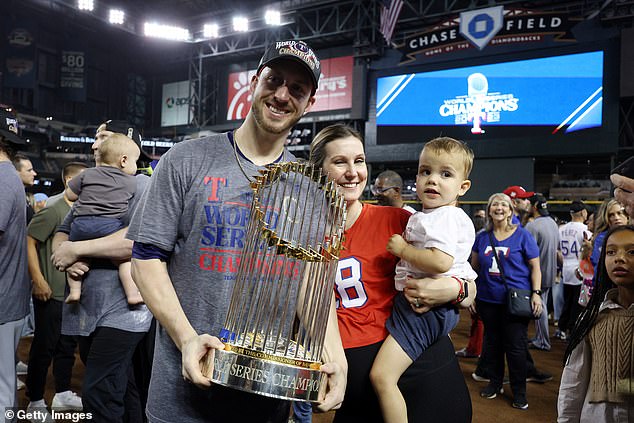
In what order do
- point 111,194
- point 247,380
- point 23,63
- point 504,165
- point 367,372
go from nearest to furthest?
1. point 247,380
2. point 367,372
3. point 111,194
4. point 504,165
5. point 23,63

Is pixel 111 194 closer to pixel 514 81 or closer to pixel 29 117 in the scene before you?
pixel 514 81

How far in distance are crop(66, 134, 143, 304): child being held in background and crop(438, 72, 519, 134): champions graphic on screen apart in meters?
10.9

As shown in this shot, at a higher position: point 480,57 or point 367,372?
point 480,57

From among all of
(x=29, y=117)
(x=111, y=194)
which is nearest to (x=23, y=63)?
(x=29, y=117)

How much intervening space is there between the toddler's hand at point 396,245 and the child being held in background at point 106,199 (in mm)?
1364

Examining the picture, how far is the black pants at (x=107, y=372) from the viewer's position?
218 cm

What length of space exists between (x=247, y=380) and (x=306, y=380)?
14cm

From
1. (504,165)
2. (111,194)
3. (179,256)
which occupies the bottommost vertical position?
(179,256)

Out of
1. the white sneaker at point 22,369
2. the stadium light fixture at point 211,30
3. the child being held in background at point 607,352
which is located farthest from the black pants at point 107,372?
the stadium light fixture at point 211,30

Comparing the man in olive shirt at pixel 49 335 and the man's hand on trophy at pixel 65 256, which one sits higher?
the man's hand on trophy at pixel 65 256

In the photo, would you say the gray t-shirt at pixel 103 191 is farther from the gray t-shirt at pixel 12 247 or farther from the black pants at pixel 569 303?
the black pants at pixel 569 303

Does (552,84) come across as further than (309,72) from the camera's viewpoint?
Yes

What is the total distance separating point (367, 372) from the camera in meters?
1.69

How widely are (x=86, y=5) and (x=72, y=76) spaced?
9.81ft
